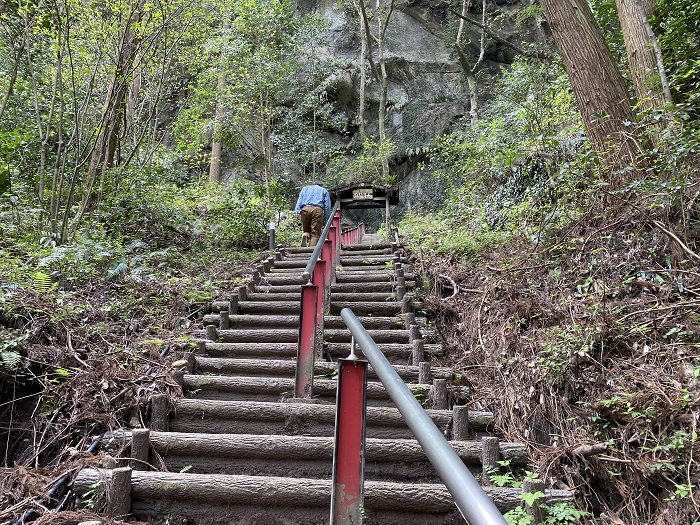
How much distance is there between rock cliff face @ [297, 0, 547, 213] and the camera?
79.4 feet

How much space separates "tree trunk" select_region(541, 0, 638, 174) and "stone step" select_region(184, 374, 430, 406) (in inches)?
139

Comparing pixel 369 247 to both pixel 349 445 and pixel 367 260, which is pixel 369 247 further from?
pixel 349 445

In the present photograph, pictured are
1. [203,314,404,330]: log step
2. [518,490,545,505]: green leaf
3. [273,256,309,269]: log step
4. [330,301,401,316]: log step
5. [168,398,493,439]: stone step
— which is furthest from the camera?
[273,256,309,269]: log step

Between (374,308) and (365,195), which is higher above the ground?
(365,195)

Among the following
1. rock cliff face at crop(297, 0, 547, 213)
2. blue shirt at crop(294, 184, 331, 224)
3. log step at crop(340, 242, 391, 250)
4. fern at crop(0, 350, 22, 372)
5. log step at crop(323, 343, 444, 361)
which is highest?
rock cliff face at crop(297, 0, 547, 213)

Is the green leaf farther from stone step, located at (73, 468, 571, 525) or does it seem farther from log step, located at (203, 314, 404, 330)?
log step, located at (203, 314, 404, 330)

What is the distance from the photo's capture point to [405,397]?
4.98ft

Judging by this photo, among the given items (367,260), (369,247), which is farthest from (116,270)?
(369,247)

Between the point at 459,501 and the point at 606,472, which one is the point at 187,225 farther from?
the point at 459,501

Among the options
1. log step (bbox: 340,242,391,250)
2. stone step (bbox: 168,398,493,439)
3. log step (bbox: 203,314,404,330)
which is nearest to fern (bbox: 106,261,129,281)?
log step (bbox: 203,314,404,330)

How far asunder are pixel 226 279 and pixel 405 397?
20.3 ft

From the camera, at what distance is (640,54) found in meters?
5.49

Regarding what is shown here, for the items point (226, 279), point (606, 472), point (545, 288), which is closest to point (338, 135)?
point (226, 279)

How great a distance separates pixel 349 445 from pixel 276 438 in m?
1.58
